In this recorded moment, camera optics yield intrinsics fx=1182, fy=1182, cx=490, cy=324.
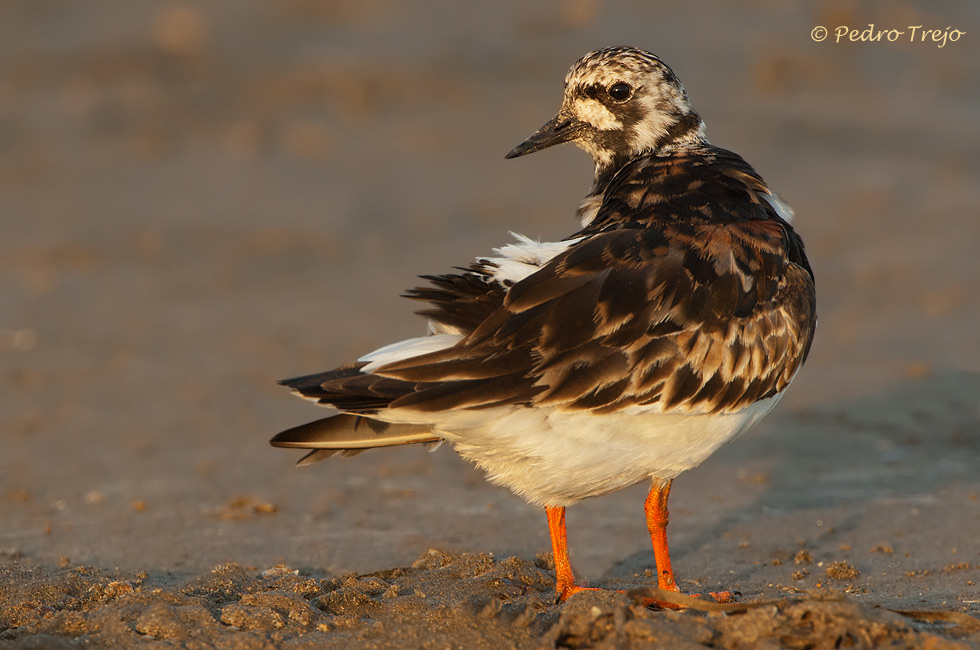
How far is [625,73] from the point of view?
18.9 ft

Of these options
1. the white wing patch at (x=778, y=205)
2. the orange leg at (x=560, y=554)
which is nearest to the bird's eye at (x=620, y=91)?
the white wing patch at (x=778, y=205)

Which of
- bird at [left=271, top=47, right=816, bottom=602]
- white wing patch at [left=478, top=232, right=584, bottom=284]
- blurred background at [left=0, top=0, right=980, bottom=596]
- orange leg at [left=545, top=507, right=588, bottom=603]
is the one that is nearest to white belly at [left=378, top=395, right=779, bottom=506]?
bird at [left=271, top=47, right=816, bottom=602]

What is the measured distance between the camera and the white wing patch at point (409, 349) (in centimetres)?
444

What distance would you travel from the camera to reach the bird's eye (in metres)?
5.75

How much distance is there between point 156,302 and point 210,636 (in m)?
6.24

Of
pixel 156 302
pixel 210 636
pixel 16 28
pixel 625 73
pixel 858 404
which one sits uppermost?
pixel 16 28

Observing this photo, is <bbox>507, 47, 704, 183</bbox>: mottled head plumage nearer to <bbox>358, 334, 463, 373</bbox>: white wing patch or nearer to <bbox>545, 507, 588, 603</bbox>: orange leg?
<bbox>358, 334, 463, 373</bbox>: white wing patch

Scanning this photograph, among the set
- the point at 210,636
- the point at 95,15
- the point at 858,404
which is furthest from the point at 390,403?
the point at 95,15

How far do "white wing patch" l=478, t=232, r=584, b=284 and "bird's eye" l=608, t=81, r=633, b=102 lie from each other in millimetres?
1164

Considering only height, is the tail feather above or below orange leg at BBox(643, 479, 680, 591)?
above

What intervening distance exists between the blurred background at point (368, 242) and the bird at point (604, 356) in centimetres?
124

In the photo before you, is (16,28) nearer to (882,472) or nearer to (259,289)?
(259,289)

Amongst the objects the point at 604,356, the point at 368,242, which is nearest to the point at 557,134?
the point at 604,356

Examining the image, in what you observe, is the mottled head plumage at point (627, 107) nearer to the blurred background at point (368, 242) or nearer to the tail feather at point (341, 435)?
the tail feather at point (341, 435)
